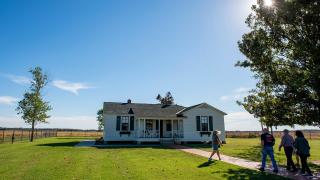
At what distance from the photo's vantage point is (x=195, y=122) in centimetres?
3450

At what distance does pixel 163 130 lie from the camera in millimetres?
35875

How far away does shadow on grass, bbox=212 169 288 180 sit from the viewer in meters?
11.3

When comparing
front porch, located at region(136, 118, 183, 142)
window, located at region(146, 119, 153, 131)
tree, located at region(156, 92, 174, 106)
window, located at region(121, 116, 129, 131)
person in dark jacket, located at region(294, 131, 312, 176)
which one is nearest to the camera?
person in dark jacket, located at region(294, 131, 312, 176)

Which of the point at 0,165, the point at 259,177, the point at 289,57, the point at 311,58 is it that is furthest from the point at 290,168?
the point at 0,165

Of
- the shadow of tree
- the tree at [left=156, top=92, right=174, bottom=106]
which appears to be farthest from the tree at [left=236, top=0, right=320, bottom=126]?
the tree at [left=156, top=92, right=174, bottom=106]

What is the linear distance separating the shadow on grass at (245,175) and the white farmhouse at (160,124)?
20.9 metres

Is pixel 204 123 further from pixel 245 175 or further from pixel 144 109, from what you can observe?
pixel 245 175

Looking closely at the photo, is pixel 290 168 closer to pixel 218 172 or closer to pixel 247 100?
pixel 218 172

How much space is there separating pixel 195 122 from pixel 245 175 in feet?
74.4

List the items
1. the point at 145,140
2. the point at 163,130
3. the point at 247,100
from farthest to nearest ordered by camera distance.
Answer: the point at 163,130 < the point at 145,140 < the point at 247,100

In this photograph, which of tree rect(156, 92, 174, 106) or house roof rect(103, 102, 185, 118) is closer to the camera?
house roof rect(103, 102, 185, 118)

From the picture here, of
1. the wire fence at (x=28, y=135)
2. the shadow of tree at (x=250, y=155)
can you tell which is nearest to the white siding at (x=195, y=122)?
the shadow of tree at (x=250, y=155)

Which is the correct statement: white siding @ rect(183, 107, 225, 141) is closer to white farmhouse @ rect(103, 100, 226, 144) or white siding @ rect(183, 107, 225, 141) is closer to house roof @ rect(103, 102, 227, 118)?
white farmhouse @ rect(103, 100, 226, 144)

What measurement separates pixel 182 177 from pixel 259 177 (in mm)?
3115
